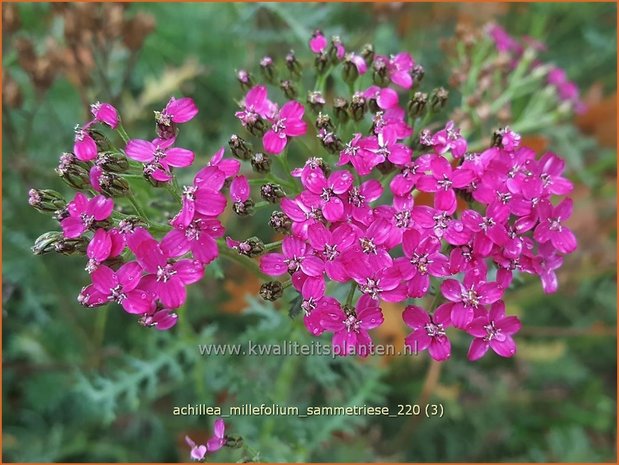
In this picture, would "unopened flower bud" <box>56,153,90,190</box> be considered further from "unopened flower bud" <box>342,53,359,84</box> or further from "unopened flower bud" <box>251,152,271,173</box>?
"unopened flower bud" <box>342,53,359,84</box>

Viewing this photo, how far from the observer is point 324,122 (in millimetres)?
1699

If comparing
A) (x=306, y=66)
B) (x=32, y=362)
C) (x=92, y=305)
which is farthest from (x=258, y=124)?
(x=32, y=362)

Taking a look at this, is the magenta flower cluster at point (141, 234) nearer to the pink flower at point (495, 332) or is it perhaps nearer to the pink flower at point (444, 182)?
the pink flower at point (444, 182)

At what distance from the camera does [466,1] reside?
128 inches

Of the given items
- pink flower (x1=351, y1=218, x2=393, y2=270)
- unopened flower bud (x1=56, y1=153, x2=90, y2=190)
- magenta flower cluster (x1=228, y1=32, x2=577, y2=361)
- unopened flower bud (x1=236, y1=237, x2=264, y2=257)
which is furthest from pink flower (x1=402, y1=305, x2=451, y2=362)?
unopened flower bud (x1=56, y1=153, x2=90, y2=190)

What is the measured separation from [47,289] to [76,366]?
0.34 metres

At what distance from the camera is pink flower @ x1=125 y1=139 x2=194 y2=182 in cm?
159

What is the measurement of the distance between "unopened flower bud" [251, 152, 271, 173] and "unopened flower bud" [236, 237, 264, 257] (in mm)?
200

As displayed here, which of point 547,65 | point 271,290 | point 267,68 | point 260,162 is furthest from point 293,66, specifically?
point 547,65

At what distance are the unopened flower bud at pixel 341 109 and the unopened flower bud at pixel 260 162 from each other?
0.77 ft

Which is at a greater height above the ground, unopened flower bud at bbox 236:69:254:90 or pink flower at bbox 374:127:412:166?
unopened flower bud at bbox 236:69:254:90

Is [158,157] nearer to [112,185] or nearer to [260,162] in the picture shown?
[112,185]

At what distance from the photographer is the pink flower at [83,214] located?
1.52 metres

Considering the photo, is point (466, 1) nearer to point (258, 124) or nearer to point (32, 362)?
point (258, 124)
